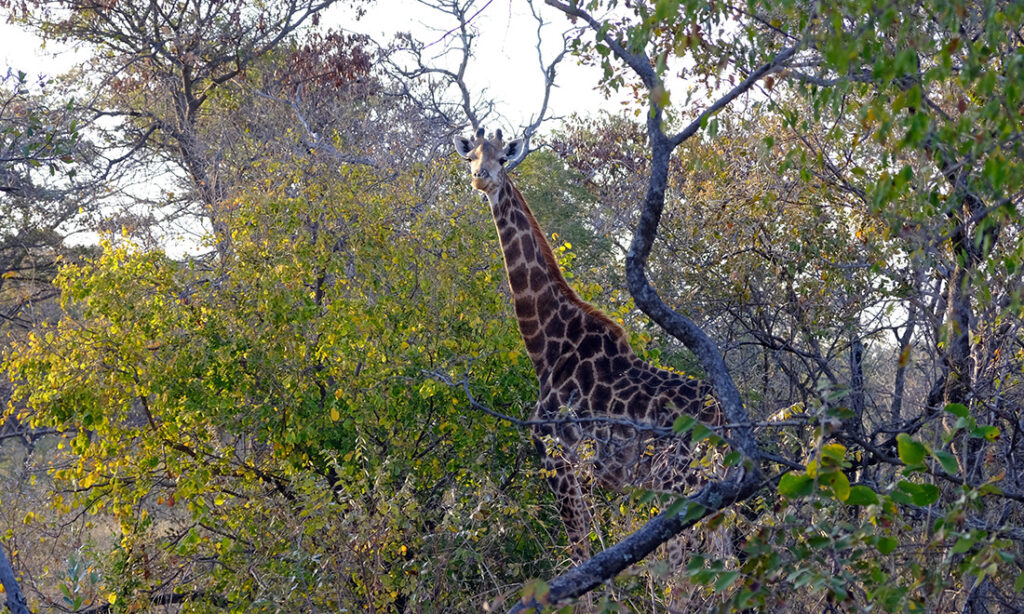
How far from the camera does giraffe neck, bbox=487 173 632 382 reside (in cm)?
696

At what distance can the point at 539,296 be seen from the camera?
721 centimetres

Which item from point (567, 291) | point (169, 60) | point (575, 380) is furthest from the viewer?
point (169, 60)

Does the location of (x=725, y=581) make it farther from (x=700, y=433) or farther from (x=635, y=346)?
(x=635, y=346)

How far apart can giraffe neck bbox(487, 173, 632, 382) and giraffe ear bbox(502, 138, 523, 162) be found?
0.54 ft

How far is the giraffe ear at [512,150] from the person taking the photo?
→ 24.6ft

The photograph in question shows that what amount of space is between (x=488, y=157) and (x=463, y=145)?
1.40ft

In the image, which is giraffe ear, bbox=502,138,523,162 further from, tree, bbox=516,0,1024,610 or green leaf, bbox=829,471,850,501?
green leaf, bbox=829,471,850,501

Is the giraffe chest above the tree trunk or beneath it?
above

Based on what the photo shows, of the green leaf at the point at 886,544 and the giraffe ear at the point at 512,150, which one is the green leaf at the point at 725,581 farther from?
the giraffe ear at the point at 512,150

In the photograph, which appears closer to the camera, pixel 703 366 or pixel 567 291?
pixel 703 366

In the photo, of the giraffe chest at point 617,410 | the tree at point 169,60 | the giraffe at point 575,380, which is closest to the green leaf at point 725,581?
the giraffe at point 575,380

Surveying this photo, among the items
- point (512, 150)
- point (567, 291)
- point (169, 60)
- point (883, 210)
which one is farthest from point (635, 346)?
point (169, 60)

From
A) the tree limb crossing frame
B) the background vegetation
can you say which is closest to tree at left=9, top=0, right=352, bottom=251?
the background vegetation

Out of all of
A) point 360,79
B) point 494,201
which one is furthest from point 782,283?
point 360,79
